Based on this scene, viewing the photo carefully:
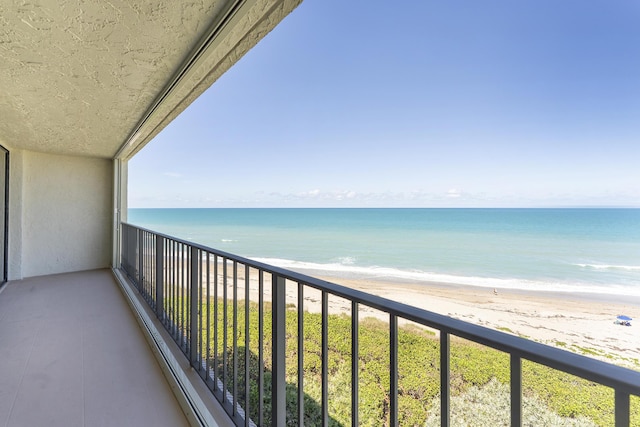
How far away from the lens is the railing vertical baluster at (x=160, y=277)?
7.32ft

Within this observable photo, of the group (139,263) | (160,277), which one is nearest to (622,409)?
(160,277)

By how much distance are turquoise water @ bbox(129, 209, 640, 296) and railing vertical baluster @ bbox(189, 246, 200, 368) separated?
306 inches

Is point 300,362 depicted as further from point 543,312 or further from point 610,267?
point 610,267

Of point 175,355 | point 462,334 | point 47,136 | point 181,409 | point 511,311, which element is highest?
point 47,136

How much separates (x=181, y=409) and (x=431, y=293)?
21.9 ft

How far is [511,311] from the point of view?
5.95 meters

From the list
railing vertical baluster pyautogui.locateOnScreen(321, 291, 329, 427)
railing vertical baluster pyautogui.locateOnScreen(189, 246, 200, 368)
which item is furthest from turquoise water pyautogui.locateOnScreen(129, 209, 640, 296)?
railing vertical baluster pyautogui.locateOnScreen(321, 291, 329, 427)

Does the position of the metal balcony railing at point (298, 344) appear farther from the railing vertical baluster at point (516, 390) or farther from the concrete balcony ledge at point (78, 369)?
the concrete balcony ledge at point (78, 369)

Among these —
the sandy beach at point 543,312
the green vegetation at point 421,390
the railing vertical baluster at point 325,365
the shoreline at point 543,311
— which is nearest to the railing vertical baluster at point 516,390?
the railing vertical baluster at point 325,365

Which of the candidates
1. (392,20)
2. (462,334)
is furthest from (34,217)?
(392,20)

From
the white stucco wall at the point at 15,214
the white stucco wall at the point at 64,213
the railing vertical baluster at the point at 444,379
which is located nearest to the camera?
the railing vertical baluster at the point at 444,379

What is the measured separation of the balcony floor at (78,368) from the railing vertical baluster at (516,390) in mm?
1485

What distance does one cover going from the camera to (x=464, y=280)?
Answer: 348 inches

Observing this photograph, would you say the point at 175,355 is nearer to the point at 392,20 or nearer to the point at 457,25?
the point at 392,20
